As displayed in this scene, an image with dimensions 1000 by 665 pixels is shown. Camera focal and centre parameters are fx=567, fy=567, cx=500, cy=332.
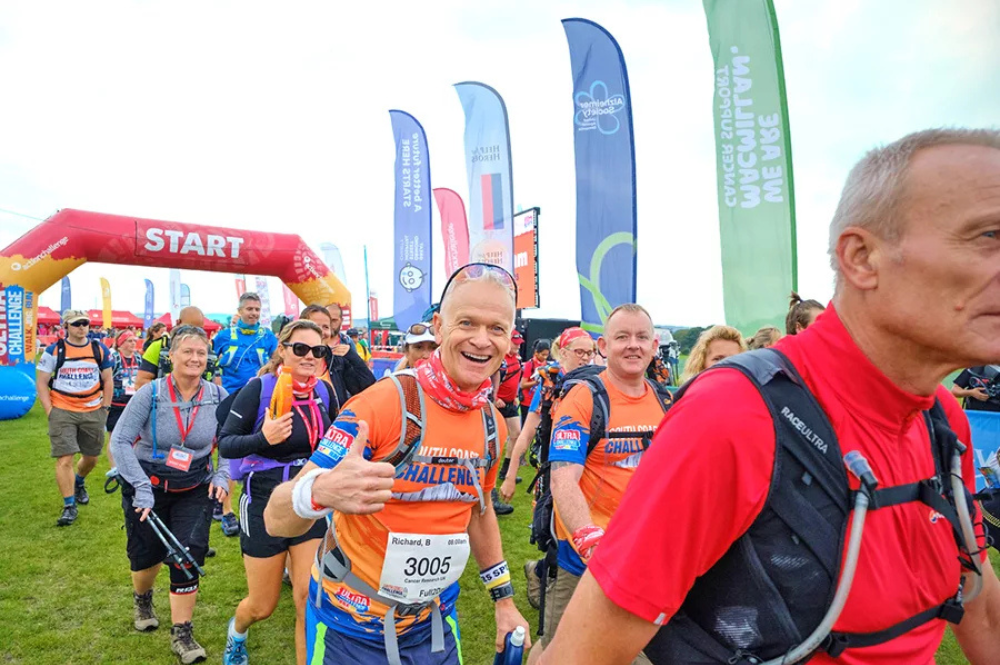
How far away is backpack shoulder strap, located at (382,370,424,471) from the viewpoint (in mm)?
2062

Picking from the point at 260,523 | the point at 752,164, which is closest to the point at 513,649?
the point at 260,523

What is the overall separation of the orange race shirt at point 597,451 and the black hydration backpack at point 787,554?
6.13 feet

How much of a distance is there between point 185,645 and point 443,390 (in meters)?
3.22

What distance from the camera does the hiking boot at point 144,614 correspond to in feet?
14.0

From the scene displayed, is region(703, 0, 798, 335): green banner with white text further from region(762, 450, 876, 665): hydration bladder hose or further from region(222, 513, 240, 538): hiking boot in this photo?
region(762, 450, 876, 665): hydration bladder hose

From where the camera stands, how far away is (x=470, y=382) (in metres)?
2.16

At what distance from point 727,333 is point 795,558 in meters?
3.22

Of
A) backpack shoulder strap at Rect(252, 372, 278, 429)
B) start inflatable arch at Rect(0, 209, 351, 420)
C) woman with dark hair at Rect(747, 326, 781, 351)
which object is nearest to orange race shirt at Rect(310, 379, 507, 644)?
backpack shoulder strap at Rect(252, 372, 278, 429)

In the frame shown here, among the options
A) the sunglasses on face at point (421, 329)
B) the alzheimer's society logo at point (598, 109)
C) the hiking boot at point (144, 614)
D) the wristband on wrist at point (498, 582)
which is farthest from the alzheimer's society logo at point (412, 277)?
the wristband on wrist at point (498, 582)

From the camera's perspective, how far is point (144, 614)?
4.28 meters

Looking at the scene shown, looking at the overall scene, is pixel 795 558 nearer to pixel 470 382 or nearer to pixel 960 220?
pixel 960 220

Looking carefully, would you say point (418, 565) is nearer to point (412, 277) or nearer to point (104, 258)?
point (104, 258)

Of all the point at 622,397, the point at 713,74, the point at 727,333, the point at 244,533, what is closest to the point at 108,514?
the point at 244,533

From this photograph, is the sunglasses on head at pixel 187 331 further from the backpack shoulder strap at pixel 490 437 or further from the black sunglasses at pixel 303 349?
the backpack shoulder strap at pixel 490 437
